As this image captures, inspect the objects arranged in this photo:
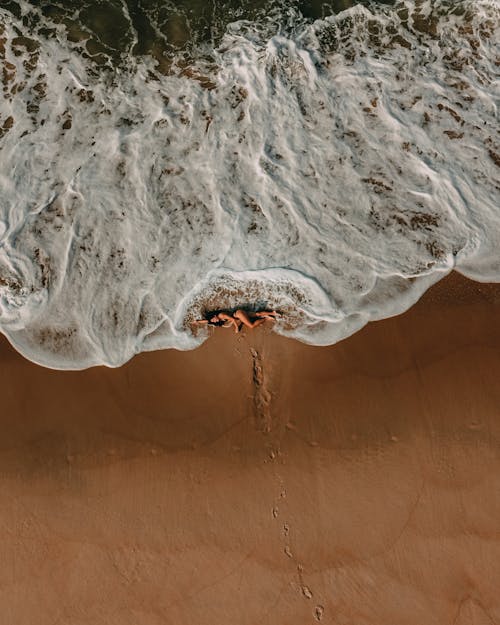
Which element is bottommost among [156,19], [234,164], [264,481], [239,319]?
[264,481]

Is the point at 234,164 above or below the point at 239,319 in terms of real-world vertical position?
above

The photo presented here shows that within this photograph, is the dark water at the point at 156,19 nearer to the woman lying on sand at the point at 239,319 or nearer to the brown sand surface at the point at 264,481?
the woman lying on sand at the point at 239,319

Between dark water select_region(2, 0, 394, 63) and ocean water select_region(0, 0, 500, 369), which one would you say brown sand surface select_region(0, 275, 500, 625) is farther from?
dark water select_region(2, 0, 394, 63)

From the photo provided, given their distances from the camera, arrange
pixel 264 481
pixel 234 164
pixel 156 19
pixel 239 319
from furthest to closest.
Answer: pixel 156 19, pixel 234 164, pixel 239 319, pixel 264 481

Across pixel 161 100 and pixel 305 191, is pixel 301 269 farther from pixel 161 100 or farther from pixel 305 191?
pixel 161 100

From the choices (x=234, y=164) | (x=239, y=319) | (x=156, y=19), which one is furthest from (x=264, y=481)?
(x=156, y=19)

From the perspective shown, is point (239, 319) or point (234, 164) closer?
point (239, 319)

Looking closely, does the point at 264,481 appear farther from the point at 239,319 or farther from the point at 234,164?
the point at 234,164

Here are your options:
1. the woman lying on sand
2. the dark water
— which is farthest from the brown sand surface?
the dark water
